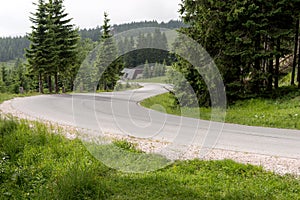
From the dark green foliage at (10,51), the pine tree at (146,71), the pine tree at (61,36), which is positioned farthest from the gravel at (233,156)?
the dark green foliage at (10,51)

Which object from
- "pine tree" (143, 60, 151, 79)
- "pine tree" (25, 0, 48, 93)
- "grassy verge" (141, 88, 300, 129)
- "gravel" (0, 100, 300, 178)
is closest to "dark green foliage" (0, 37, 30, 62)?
"pine tree" (25, 0, 48, 93)

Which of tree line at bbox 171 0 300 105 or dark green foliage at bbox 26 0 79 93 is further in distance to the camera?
dark green foliage at bbox 26 0 79 93

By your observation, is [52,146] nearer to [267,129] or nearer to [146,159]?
[146,159]

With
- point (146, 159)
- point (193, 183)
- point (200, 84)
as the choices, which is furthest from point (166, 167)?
point (200, 84)

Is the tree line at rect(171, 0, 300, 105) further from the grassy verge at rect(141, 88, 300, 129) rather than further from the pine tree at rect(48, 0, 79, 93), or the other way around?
the pine tree at rect(48, 0, 79, 93)

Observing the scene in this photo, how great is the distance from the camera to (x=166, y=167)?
701 centimetres

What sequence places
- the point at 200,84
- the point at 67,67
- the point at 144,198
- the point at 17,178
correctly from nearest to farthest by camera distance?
the point at 144,198 → the point at 17,178 → the point at 200,84 → the point at 67,67

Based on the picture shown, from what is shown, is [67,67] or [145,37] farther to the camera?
[67,67]

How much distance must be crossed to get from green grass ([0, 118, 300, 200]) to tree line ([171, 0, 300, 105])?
9098mm

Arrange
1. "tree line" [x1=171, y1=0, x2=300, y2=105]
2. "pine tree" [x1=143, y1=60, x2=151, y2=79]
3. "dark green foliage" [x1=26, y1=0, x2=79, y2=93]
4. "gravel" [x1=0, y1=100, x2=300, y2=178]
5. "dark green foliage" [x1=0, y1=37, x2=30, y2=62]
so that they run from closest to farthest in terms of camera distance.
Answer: "gravel" [x1=0, y1=100, x2=300, y2=178]
"pine tree" [x1=143, y1=60, x2=151, y2=79]
"tree line" [x1=171, y1=0, x2=300, y2=105]
"dark green foliage" [x1=26, y1=0, x2=79, y2=93]
"dark green foliage" [x1=0, y1=37, x2=30, y2=62]

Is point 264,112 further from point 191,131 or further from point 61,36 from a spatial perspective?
point 61,36

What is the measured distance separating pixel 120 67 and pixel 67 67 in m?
26.8

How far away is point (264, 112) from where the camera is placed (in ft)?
44.1

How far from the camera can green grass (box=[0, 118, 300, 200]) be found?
548 cm
